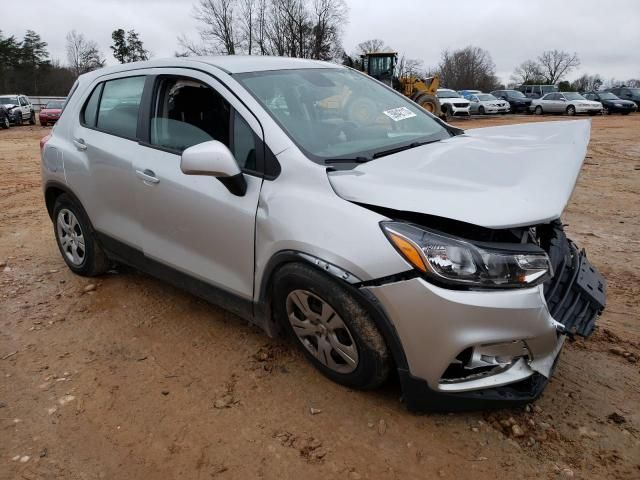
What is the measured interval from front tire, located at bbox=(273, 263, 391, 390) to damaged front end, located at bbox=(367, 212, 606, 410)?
155 millimetres

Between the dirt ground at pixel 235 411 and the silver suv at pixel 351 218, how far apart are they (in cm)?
21

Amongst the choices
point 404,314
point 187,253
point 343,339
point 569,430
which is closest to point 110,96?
point 187,253

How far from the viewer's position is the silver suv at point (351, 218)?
2156 mm

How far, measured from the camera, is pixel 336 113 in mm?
3080

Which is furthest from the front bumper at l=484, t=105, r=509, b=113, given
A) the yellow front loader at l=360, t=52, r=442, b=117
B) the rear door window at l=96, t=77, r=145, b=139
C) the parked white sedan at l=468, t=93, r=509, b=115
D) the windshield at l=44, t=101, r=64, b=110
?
the rear door window at l=96, t=77, r=145, b=139

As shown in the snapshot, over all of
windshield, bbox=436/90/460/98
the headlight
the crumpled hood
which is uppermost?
windshield, bbox=436/90/460/98

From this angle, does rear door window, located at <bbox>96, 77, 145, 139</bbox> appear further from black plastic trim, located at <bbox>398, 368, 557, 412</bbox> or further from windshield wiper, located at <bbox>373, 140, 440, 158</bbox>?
black plastic trim, located at <bbox>398, 368, 557, 412</bbox>

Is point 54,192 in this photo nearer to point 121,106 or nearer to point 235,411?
point 121,106

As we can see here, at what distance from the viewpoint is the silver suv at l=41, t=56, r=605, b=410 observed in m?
2.16

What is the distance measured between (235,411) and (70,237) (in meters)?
2.51

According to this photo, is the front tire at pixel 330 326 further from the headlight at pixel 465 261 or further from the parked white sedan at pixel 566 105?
the parked white sedan at pixel 566 105

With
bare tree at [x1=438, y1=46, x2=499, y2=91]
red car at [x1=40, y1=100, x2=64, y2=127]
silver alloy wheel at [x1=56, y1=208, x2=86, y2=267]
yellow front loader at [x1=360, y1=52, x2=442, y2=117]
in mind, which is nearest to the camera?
silver alloy wheel at [x1=56, y1=208, x2=86, y2=267]

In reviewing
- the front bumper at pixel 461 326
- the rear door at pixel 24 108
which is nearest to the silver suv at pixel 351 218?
the front bumper at pixel 461 326

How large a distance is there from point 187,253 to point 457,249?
65.7 inches
